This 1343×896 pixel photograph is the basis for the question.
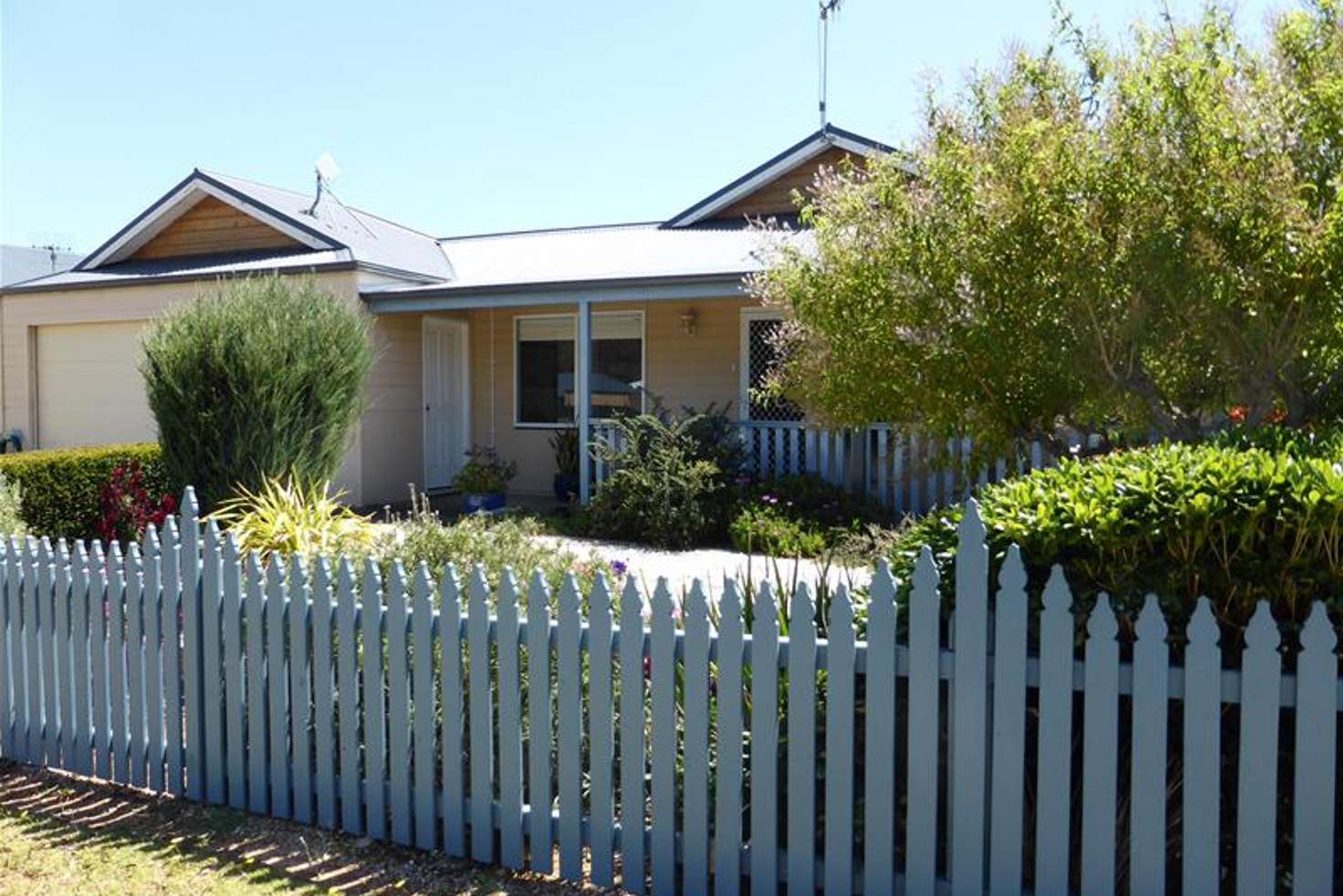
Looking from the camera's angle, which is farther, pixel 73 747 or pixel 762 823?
pixel 73 747

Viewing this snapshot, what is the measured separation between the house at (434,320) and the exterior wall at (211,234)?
0.03 meters

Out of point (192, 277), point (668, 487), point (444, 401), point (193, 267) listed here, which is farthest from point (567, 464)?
point (193, 267)

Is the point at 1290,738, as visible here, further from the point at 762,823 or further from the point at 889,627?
the point at 762,823

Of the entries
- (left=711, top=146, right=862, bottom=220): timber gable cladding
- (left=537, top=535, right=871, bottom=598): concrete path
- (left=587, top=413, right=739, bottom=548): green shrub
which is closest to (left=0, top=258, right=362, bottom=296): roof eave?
(left=587, top=413, right=739, bottom=548): green shrub

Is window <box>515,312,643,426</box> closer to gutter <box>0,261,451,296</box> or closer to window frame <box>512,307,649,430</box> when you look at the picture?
window frame <box>512,307,649,430</box>

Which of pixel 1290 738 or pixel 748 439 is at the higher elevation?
pixel 748 439

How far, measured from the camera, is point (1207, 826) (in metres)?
2.86

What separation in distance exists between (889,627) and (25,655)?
400 cm

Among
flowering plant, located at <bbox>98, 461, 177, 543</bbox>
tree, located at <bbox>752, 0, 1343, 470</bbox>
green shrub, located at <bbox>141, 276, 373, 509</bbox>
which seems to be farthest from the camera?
flowering plant, located at <bbox>98, 461, 177, 543</bbox>

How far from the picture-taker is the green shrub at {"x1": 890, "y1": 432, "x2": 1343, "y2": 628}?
9.14 feet

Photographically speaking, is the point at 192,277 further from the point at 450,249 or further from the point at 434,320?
the point at 450,249

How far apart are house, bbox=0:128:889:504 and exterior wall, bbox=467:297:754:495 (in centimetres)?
2

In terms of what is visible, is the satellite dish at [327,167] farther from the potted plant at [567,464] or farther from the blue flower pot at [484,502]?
the blue flower pot at [484,502]

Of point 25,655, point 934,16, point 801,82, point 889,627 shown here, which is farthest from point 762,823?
point 801,82
